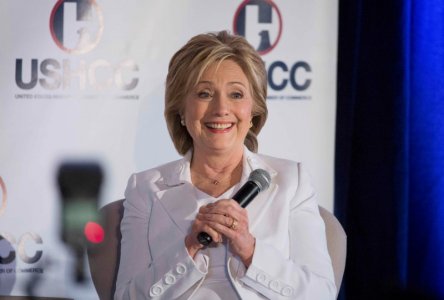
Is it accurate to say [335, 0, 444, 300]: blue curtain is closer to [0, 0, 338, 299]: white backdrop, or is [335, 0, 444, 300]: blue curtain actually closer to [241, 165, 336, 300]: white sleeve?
[0, 0, 338, 299]: white backdrop

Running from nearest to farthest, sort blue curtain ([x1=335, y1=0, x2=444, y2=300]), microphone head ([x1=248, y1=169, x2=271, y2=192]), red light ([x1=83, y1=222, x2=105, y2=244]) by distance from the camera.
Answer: microphone head ([x1=248, y1=169, x2=271, y2=192]), red light ([x1=83, y1=222, x2=105, y2=244]), blue curtain ([x1=335, y1=0, x2=444, y2=300])

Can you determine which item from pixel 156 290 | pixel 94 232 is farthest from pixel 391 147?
pixel 156 290

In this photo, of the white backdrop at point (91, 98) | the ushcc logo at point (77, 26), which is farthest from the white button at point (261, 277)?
the ushcc logo at point (77, 26)

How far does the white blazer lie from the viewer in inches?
89.4

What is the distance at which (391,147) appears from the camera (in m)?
3.33

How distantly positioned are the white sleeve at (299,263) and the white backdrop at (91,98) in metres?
0.96

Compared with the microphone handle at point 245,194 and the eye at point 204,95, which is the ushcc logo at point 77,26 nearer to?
the eye at point 204,95

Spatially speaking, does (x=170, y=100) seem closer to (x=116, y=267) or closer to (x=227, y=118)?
(x=227, y=118)

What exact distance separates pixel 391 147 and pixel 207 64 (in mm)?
1231

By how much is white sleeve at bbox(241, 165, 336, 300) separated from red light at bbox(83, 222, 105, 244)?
0.68 m

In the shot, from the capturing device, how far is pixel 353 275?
3.44m

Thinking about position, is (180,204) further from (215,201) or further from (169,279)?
(169,279)

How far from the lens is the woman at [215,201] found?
7.48ft

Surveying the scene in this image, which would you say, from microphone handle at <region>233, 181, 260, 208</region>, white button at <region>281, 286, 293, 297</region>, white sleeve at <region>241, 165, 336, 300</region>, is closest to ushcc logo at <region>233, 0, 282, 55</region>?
white sleeve at <region>241, 165, 336, 300</region>
